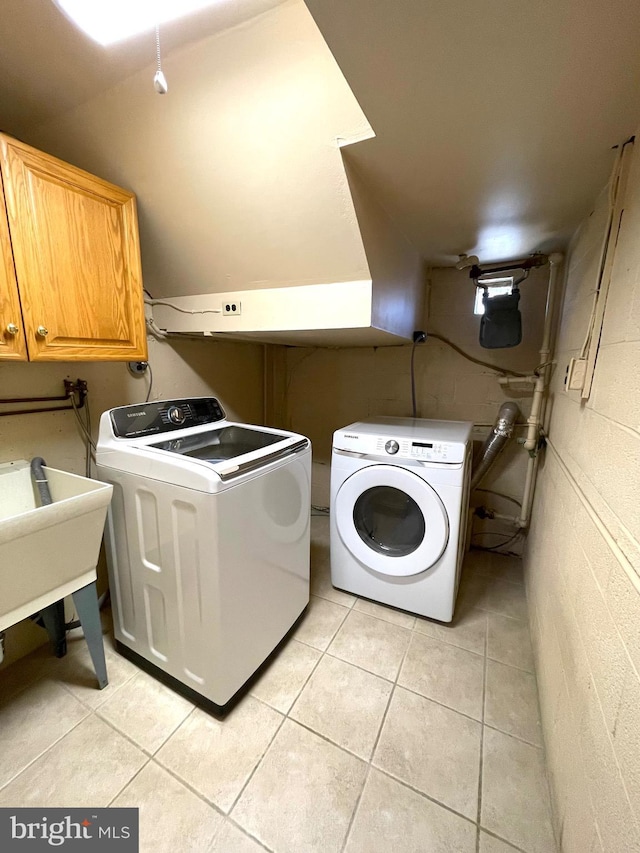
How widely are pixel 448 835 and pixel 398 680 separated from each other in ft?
1.60

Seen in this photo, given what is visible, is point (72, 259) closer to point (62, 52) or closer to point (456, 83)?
point (62, 52)

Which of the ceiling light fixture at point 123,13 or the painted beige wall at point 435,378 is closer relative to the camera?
the ceiling light fixture at point 123,13

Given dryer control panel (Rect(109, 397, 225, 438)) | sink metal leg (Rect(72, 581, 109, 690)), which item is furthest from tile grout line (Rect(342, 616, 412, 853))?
dryer control panel (Rect(109, 397, 225, 438))

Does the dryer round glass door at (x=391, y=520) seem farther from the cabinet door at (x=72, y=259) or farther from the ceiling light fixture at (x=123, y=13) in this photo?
the ceiling light fixture at (x=123, y=13)

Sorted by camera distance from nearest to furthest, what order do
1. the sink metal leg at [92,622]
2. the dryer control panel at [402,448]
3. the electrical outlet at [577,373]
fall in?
the electrical outlet at [577,373] < the sink metal leg at [92,622] < the dryer control panel at [402,448]

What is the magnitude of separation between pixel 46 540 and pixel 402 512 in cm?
152

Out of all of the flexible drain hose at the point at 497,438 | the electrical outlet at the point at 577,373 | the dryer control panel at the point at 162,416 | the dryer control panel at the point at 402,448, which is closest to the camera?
the electrical outlet at the point at 577,373

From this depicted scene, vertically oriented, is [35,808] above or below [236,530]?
below

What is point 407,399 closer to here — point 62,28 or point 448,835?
point 448,835

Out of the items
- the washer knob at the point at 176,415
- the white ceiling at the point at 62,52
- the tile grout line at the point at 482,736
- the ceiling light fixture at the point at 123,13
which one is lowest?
the tile grout line at the point at 482,736

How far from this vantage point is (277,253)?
1.49 m

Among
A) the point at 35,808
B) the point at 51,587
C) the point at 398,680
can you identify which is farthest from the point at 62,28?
the point at 398,680

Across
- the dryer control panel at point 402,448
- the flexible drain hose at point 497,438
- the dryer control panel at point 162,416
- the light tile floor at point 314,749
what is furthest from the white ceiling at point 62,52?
the light tile floor at point 314,749

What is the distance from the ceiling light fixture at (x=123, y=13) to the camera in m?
0.82
